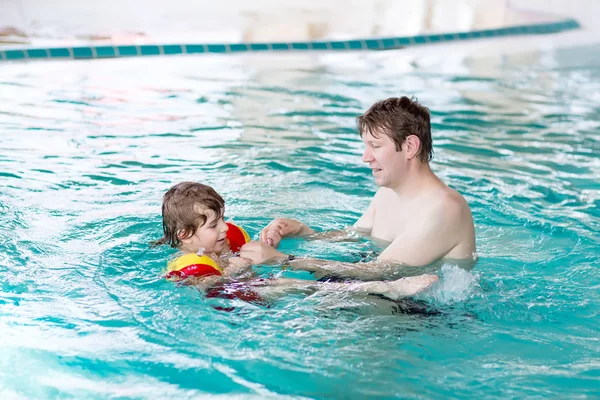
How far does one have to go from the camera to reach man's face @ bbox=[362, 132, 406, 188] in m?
3.85

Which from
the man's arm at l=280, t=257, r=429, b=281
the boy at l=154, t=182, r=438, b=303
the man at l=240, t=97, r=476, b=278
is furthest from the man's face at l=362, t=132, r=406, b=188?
the boy at l=154, t=182, r=438, b=303

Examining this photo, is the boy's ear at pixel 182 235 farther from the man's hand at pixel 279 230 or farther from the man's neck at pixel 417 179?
the man's neck at pixel 417 179

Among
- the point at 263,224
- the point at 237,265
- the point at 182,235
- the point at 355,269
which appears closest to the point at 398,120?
the point at 355,269

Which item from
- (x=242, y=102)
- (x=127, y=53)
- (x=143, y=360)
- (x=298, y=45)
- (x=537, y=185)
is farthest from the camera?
(x=298, y=45)

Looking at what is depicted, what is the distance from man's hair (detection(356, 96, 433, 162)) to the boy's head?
2.88ft

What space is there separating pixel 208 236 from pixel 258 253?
0.27 metres

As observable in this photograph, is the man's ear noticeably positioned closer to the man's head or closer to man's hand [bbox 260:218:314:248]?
the man's head

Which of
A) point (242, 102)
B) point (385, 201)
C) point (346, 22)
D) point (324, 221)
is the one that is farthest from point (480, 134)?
point (346, 22)

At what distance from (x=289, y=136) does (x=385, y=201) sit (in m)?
3.44

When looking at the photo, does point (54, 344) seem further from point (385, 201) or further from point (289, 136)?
point (289, 136)

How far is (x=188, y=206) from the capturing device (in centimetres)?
379

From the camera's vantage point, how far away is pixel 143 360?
325 centimetres

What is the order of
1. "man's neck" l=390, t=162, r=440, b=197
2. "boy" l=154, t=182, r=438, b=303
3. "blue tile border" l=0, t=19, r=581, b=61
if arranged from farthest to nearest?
"blue tile border" l=0, t=19, r=581, b=61 → "man's neck" l=390, t=162, r=440, b=197 → "boy" l=154, t=182, r=438, b=303

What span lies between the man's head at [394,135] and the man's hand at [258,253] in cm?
68
